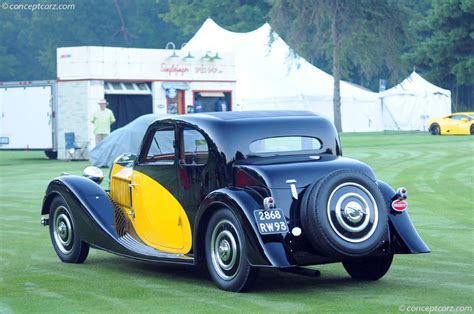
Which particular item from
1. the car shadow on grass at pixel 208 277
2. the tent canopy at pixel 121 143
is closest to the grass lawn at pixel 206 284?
the car shadow on grass at pixel 208 277

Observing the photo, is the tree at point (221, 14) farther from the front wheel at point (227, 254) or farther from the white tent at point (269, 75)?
the front wheel at point (227, 254)

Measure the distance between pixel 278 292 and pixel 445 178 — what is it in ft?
46.9

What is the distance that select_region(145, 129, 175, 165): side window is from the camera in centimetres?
1030

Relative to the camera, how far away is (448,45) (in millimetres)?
67188

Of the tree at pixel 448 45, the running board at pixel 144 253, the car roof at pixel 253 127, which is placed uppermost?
the tree at pixel 448 45

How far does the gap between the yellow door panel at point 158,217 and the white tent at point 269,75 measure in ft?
138

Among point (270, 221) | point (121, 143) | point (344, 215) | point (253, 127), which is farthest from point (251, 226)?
point (121, 143)

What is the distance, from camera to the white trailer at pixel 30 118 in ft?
122

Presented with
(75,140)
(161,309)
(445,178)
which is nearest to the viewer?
(161,309)

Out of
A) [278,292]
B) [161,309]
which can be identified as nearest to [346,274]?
[278,292]

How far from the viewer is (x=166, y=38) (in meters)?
97.4

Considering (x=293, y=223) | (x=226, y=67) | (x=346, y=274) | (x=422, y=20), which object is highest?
(x=422, y=20)

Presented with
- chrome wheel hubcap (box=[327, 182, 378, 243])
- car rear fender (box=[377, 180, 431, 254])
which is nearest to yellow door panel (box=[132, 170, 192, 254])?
chrome wheel hubcap (box=[327, 182, 378, 243])

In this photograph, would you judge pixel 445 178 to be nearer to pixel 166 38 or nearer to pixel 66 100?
pixel 66 100
